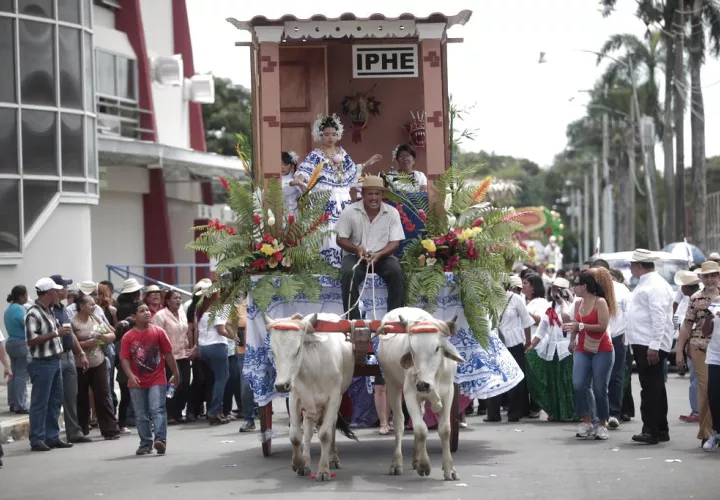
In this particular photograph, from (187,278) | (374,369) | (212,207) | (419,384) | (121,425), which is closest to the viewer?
(419,384)

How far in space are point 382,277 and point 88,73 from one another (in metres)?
16.4

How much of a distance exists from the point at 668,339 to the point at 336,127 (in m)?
4.80

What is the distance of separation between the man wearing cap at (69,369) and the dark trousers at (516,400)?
18.3 ft

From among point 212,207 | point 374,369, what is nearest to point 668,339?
point 374,369

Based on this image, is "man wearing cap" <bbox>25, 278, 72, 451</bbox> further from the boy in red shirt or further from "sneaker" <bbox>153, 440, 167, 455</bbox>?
"sneaker" <bbox>153, 440, 167, 455</bbox>

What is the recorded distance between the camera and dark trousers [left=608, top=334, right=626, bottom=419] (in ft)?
55.8

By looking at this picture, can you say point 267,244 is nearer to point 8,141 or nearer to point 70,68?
point 8,141

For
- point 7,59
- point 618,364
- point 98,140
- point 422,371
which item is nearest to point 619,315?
point 618,364

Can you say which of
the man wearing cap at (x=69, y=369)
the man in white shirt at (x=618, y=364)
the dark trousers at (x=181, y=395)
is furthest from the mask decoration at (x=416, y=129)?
the man wearing cap at (x=69, y=369)

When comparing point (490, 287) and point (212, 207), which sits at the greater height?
point (212, 207)

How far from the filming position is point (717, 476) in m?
12.4

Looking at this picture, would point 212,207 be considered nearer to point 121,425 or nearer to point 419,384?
point 121,425

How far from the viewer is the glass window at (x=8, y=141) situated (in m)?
27.0

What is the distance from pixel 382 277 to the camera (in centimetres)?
1432
